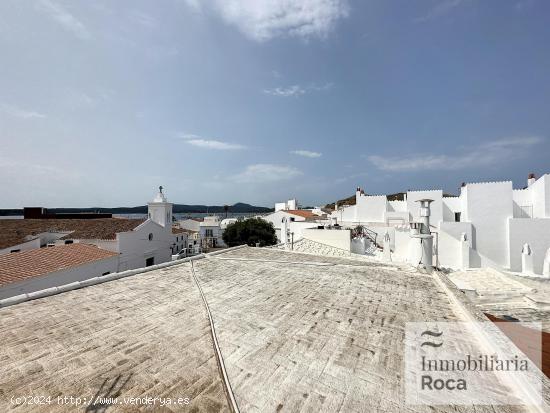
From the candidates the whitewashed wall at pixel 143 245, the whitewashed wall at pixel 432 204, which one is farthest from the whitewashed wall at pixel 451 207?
the whitewashed wall at pixel 143 245

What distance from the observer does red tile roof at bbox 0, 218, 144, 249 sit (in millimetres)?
22391

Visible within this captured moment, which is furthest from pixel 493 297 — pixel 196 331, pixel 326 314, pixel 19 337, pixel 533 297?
pixel 19 337

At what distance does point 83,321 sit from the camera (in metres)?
5.06

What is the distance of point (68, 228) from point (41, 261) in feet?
53.9

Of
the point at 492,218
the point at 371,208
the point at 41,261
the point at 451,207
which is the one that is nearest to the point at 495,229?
the point at 492,218

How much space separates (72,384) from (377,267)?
394 inches

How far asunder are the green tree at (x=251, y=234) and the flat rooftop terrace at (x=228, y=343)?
28.2 m

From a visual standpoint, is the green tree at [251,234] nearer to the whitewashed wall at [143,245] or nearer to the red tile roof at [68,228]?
the whitewashed wall at [143,245]

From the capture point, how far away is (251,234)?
1421 inches

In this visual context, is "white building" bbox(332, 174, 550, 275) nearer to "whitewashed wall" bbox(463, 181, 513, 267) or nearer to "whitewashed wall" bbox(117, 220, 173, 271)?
"whitewashed wall" bbox(463, 181, 513, 267)

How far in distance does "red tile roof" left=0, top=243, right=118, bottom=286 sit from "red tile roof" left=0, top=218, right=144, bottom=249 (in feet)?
15.6

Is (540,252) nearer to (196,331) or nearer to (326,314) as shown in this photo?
(326,314)

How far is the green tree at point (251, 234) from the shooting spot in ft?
118

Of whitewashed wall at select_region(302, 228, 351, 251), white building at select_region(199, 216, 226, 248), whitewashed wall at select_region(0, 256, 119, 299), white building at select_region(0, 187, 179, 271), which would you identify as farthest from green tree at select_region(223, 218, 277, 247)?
whitewashed wall at select_region(0, 256, 119, 299)
